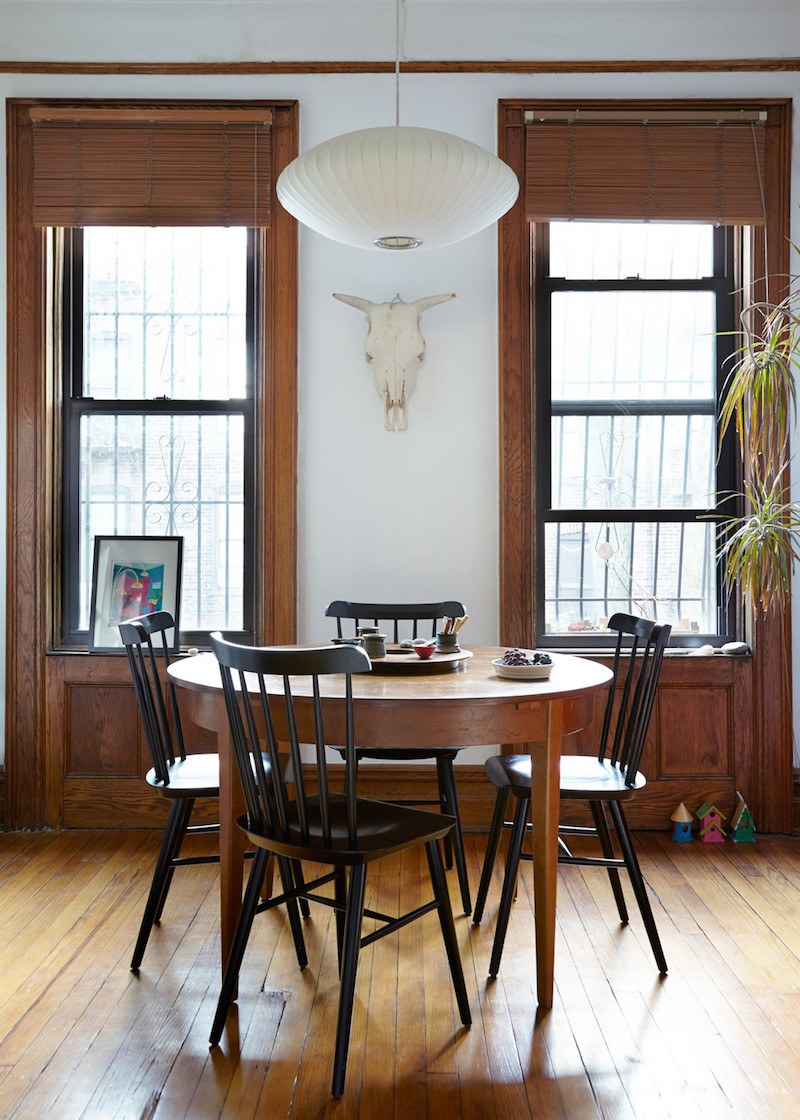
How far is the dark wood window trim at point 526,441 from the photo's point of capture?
378cm

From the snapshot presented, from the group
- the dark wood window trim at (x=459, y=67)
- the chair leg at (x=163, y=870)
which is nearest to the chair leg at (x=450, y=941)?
the chair leg at (x=163, y=870)

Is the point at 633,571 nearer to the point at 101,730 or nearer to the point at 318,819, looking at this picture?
the point at 318,819

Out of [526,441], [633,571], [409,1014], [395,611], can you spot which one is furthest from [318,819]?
[633,571]

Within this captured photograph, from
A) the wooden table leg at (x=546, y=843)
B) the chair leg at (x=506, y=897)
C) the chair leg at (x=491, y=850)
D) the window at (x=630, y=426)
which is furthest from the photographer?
the window at (x=630, y=426)

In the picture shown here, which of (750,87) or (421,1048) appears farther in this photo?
→ (750,87)

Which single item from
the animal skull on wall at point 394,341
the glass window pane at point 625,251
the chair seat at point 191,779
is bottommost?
the chair seat at point 191,779

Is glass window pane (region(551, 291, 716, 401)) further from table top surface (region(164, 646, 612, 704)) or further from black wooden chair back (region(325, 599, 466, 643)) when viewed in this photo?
table top surface (region(164, 646, 612, 704))

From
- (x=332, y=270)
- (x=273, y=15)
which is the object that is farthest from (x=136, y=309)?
(x=273, y=15)

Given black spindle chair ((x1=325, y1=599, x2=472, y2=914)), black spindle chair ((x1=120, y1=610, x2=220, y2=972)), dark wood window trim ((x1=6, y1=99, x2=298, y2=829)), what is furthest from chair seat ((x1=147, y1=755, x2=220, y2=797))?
dark wood window trim ((x1=6, y1=99, x2=298, y2=829))

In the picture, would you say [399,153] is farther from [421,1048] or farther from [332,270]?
[421,1048]

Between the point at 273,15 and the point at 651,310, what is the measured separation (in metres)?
1.92

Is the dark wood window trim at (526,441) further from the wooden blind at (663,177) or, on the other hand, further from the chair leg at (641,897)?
the chair leg at (641,897)

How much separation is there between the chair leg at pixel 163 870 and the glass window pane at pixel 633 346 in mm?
2295

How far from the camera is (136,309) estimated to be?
395 cm
